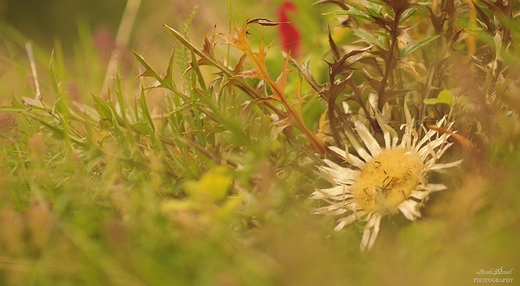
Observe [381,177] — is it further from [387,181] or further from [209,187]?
[209,187]

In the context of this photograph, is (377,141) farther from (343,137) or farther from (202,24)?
(202,24)

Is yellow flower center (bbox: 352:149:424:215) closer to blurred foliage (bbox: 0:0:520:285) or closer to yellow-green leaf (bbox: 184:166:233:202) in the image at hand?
blurred foliage (bbox: 0:0:520:285)

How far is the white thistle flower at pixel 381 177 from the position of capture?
17.5 inches

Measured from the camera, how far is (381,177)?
1.62ft

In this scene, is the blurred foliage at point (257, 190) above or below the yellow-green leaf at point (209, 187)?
below

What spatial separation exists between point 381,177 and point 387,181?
11 millimetres

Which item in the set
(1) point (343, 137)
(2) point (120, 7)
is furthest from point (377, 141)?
(2) point (120, 7)

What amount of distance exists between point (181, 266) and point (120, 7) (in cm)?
139

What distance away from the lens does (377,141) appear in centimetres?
55

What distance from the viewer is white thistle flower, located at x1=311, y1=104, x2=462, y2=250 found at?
445mm
